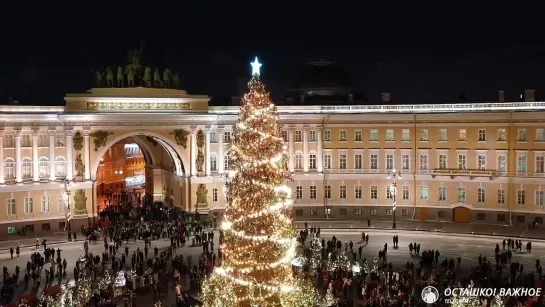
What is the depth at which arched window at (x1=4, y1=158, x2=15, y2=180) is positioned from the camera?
5250 centimetres

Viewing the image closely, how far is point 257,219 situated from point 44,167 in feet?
113

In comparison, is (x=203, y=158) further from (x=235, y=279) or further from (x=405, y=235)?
(x=235, y=279)

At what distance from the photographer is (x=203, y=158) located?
Answer: 196 feet

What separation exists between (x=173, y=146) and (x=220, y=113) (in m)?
5.20

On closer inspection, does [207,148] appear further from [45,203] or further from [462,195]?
[462,195]

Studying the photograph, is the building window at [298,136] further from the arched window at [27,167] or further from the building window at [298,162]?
the arched window at [27,167]

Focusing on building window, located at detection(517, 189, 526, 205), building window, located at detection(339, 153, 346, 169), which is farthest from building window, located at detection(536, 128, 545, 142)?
building window, located at detection(339, 153, 346, 169)

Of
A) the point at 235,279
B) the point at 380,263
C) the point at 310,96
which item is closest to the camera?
the point at 235,279

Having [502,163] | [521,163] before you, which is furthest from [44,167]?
[521,163]

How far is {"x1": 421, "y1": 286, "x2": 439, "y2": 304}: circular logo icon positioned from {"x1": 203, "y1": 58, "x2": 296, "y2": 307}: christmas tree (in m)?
7.40

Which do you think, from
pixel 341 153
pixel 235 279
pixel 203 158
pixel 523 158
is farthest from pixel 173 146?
pixel 235 279

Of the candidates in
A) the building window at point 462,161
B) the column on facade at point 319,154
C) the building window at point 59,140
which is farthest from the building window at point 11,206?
the building window at point 462,161

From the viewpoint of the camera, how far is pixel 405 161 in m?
59.2

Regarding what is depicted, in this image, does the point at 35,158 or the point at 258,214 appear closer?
the point at 258,214
